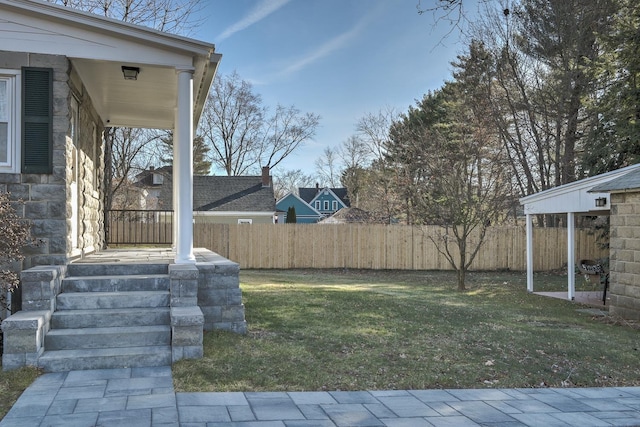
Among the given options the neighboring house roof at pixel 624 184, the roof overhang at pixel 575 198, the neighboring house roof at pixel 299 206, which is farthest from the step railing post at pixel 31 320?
the neighboring house roof at pixel 299 206

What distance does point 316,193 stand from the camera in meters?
50.5

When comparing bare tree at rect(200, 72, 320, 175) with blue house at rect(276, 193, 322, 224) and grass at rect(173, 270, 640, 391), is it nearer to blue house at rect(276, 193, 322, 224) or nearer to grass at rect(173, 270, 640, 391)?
blue house at rect(276, 193, 322, 224)

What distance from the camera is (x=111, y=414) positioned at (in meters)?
3.69

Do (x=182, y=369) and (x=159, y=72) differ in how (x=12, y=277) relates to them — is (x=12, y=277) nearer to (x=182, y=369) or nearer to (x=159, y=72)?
(x=182, y=369)

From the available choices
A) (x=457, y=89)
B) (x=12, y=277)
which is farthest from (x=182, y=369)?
(x=457, y=89)

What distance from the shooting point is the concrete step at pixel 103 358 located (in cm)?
476

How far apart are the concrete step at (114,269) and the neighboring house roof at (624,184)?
7.23 meters

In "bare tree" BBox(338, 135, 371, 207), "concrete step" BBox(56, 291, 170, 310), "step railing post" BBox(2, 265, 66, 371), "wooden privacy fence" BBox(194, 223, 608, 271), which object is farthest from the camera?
"bare tree" BBox(338, 135, 371, 207)

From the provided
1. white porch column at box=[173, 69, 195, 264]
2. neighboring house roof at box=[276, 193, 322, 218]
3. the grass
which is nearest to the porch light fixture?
white porch column at box=[173, 69, 195, 264]

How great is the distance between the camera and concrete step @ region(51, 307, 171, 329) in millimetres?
5336

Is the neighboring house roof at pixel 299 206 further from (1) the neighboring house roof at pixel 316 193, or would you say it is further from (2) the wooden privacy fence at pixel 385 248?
(2) the wooden privacy fence at pixel 385 248

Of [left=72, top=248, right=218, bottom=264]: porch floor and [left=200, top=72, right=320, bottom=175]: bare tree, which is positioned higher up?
[left=200, top=72, right=320, bottom=175]: bare tree

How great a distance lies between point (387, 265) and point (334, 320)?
12.7m

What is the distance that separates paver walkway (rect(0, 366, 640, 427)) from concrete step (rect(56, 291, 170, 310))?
1.04m
